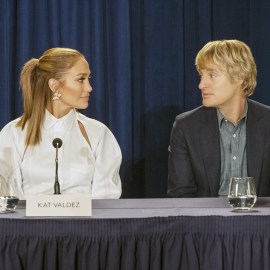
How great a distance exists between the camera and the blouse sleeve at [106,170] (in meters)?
2.68

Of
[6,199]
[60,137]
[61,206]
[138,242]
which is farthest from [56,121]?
[138,242]

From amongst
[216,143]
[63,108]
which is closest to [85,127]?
[63,108]

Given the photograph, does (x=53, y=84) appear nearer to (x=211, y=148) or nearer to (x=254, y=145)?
(x=211, y=148)

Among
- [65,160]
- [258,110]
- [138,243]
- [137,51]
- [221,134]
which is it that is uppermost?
[137,51]

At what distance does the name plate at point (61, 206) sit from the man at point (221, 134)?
1148 millimetres

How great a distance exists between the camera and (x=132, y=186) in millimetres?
3338

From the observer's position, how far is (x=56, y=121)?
2734 mm

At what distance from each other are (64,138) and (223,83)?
2.36 feet

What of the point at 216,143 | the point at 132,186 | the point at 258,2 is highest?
the point at 258,2

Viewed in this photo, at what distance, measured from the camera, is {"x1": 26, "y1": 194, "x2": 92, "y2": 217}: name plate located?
1.57 metres

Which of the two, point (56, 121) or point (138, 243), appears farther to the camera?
point (56, 121)

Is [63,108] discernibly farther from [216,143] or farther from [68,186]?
[216,143]

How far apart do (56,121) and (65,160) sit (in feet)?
0.58

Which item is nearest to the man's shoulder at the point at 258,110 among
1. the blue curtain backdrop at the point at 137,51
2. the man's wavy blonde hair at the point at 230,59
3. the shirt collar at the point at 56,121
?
the man's wavy blonde hair at the point at 230,59
